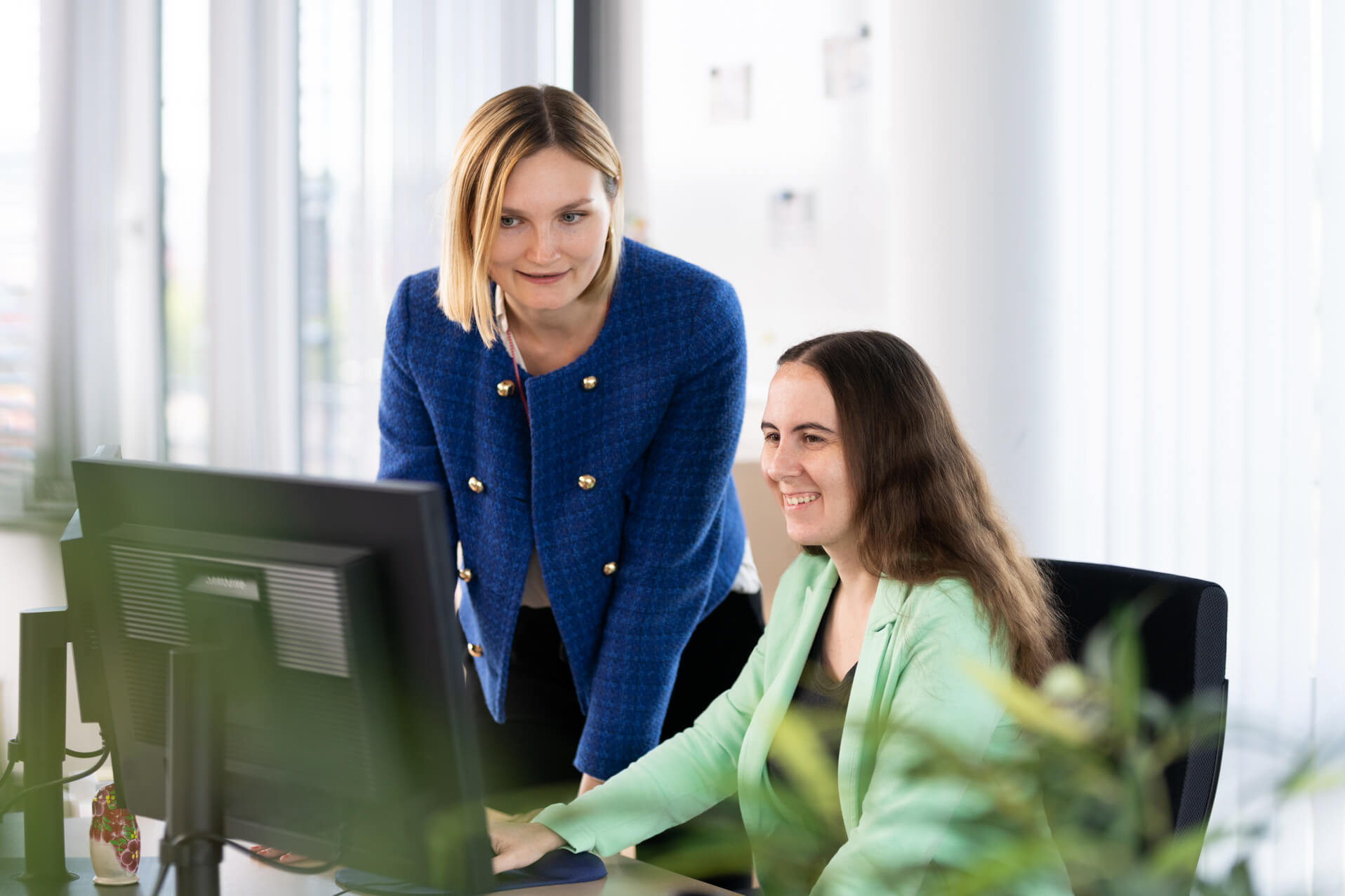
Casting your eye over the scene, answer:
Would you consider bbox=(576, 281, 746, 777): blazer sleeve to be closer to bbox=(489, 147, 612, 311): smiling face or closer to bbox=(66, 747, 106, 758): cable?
bbox=(489, 147, 612, 311): smiling face

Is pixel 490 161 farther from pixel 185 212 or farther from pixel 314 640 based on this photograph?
pixel 185 212

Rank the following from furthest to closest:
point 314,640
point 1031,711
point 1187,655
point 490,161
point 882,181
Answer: point 882,181
point 490,161
point 1187,655
point 314,640
point 1031,711

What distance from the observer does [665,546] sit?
1601mm

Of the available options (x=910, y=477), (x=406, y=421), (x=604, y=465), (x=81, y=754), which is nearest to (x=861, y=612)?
(x=910, y=477)

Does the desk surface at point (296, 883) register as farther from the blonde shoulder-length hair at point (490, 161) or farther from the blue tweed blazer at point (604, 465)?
the blonde shoulder-length hair at point (490, 161)

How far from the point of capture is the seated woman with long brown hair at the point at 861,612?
4.01 ft

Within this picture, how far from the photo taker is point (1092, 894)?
39 centimetres

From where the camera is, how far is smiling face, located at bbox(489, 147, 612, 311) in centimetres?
145

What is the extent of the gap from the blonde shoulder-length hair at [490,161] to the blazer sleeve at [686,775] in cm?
56

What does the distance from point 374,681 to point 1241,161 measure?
205cm

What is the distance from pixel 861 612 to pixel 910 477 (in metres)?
0.17

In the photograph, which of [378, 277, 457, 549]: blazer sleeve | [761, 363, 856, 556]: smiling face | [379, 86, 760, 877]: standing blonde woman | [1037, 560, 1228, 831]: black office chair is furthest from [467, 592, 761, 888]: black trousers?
[1037, 560, 1228, 831]: black office chair

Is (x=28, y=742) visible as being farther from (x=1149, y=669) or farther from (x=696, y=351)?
(x=1149, y=669)

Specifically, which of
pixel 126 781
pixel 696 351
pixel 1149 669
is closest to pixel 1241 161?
pixel 696 351
